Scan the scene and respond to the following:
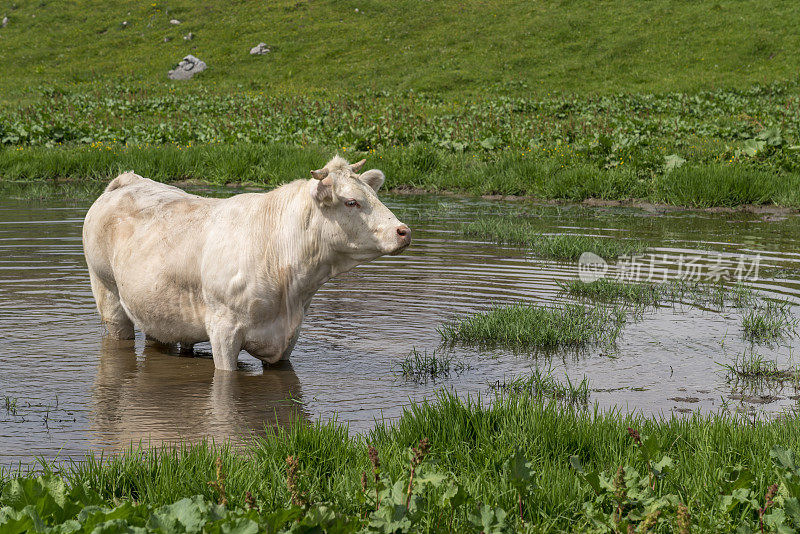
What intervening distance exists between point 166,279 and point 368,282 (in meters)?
3.73

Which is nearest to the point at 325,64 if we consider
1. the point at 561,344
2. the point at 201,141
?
the point at 201,141

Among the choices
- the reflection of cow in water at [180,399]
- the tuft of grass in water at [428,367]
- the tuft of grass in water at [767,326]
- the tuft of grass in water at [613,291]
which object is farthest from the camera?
the tuft of grass in water at [613,291]

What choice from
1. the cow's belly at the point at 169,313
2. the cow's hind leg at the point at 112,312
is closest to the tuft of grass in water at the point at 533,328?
the cow's belly at the point at 169,313

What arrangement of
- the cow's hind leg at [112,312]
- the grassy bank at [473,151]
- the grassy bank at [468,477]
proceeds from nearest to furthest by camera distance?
the grassy bank at [468,477] < the cow's hind leg at [112,312] < the grassy bank at [473,151]

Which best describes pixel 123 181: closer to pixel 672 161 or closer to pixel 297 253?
pixel 297 253

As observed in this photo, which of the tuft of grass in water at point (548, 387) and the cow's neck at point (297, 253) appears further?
the cow's neck at point (297, 253)

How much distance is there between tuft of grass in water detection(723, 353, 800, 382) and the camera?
675 cm

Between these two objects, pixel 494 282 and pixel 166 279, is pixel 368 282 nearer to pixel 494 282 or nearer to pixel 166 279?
pixel 494 282

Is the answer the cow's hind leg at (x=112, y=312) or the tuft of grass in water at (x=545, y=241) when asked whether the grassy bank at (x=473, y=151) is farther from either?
the cow's hind leg at (x=112, y=312)

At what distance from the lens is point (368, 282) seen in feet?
35.1

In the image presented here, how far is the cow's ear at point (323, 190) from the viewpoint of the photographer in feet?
22.2

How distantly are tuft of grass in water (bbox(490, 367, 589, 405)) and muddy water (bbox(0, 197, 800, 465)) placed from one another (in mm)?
121

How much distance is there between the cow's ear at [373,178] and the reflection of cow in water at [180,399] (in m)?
1.58

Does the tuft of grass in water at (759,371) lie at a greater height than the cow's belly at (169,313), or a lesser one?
lesser
